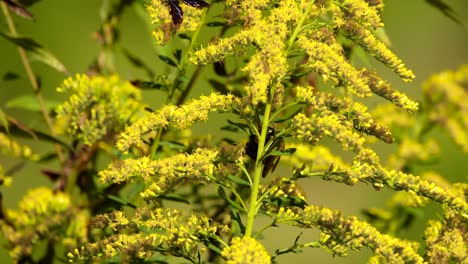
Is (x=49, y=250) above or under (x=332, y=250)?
under

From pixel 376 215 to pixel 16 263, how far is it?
37 cm

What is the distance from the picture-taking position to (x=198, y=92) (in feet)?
6.53

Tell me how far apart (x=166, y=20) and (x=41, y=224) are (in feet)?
0.73

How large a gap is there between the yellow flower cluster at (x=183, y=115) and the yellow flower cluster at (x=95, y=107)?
→ 0.19 m

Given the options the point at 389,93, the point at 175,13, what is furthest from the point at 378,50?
the point at 175,13

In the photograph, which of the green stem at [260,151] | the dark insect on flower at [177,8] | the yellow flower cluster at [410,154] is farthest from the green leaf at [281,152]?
the yellow flower cluster at [410,154]

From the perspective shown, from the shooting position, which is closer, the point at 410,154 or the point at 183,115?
the point at 183,115

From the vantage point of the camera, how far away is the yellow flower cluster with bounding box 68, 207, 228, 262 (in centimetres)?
49

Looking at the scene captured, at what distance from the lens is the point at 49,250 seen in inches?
28.9

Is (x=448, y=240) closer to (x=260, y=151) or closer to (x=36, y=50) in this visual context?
(x=260, y=151)

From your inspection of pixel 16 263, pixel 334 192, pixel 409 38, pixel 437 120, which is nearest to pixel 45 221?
pixel 16 263

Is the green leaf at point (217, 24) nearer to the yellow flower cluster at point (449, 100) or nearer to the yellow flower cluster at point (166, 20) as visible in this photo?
the yellow flower cluster at point (166, 20)

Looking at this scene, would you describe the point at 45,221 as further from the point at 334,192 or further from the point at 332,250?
the point at 334,192

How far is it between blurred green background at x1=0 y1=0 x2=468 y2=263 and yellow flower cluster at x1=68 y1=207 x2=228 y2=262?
14.0 inches
